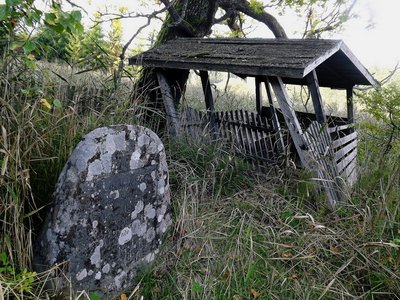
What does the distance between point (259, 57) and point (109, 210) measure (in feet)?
8.49

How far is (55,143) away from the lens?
2545 millimetres

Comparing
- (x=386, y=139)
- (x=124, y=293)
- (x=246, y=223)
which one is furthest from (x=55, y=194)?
(x=386, y=139)

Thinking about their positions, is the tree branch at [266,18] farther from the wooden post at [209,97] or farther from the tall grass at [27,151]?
the tall grass at [27,151]

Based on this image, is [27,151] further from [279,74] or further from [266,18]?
[266,18]

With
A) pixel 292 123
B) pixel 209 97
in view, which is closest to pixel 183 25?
pixel 209 97

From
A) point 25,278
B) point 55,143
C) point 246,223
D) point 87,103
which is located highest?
point 87,103

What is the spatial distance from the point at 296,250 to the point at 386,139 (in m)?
2.11

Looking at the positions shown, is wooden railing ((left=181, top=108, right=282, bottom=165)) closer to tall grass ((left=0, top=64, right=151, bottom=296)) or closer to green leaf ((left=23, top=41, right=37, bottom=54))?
tall grass ((left=0, top=64, right=151, bottom=296))

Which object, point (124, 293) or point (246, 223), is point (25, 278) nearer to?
point (124, 293)

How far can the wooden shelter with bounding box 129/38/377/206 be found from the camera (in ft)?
12.0

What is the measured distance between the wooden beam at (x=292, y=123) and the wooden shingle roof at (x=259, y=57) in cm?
34

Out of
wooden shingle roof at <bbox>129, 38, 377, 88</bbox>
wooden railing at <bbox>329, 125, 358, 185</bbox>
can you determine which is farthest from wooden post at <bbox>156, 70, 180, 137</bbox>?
wooden railing at <bbox>329, 125, 358, 185</bbox>

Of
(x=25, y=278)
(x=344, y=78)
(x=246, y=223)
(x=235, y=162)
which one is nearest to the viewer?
(x=25, y=278)

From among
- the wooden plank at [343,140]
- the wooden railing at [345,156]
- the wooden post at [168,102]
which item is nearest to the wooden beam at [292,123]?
the wooden railing at [345,156]
